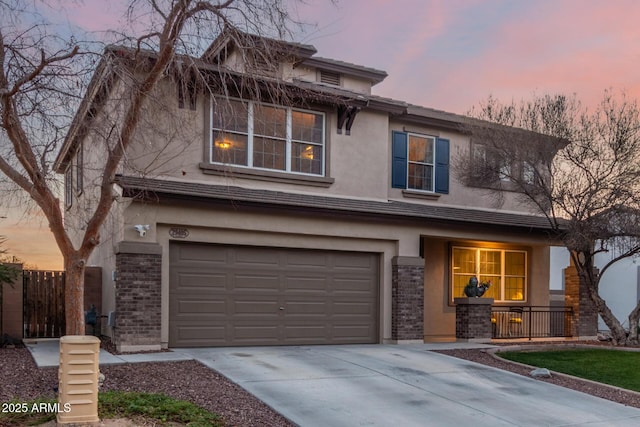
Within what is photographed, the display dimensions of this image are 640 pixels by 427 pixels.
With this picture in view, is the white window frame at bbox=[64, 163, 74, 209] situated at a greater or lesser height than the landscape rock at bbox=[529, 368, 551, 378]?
greater

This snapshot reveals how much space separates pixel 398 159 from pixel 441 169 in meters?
1.48

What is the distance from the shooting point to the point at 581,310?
18078mm

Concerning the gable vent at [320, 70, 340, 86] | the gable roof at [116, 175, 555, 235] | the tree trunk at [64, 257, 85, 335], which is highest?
the gable vent at [320, 70, 340, 86]

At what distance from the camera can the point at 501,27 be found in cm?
1541

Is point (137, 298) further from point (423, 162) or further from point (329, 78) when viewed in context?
point (423, 162)

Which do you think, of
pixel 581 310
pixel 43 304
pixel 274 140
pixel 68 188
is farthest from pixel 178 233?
pixel 581 310

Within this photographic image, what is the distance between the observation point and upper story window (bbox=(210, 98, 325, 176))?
539 inches

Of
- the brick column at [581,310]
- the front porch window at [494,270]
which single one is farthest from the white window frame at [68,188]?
the brick column at [581,310]

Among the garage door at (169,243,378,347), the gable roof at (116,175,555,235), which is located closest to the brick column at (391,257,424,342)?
the garage door at (169,243,378,347)

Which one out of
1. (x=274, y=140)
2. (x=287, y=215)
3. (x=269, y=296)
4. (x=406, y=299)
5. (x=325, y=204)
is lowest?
(x=406, y=299)

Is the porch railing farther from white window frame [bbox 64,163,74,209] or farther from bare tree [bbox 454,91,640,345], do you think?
white window frame [bbox 64,163,74,209]

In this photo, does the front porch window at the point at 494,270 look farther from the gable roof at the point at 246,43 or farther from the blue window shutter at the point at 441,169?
the gable roof at the point at 246,43

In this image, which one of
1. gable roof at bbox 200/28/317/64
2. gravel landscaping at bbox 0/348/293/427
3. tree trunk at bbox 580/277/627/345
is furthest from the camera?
tree trunk at bbox 580/277/627/345

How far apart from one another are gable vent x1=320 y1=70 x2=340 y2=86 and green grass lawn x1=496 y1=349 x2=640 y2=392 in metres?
8.35
